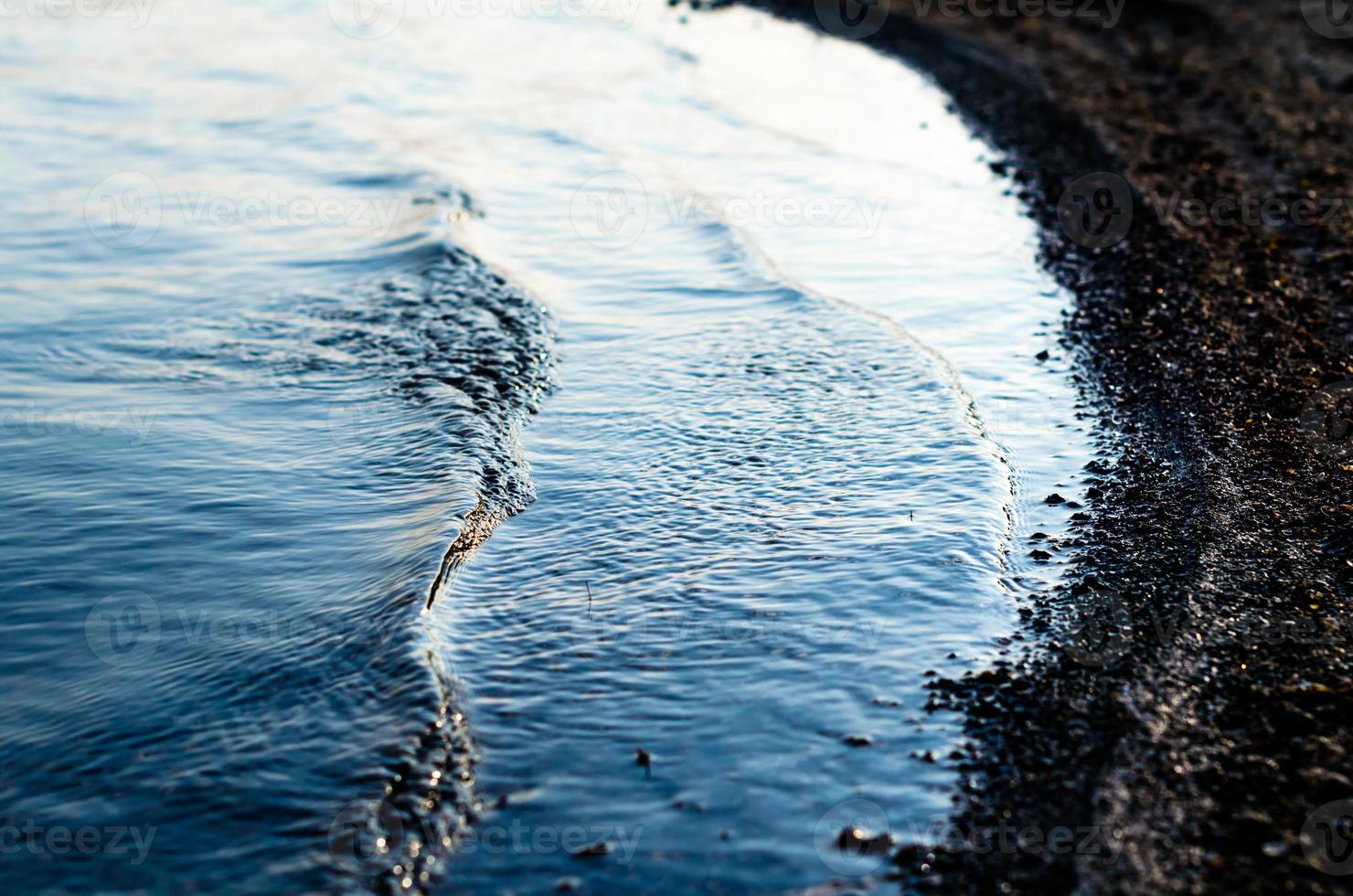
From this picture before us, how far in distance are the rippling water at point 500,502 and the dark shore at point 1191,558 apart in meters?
0.35

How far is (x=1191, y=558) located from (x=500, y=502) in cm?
410

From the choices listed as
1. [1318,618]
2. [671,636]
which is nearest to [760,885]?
[671,636]

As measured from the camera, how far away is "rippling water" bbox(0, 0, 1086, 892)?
5.16 meters

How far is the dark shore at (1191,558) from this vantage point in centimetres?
484

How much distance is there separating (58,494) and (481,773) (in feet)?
14.1

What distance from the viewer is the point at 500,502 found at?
25.3 ft

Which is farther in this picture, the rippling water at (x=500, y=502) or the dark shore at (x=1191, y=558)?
the rippling water at (x=500, y=502)

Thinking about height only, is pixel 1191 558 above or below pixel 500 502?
above

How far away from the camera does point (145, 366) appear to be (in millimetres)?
9938

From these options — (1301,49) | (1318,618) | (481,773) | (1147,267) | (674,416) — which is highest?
(1301,49)

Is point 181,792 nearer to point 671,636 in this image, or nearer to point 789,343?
point 671,636

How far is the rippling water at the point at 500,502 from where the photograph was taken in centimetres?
516

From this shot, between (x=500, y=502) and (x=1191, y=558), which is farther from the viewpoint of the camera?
(x=500, y=502)

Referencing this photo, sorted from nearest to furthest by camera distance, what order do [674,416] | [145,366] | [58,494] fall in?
[58,494] < [674,416] < [145,366]
